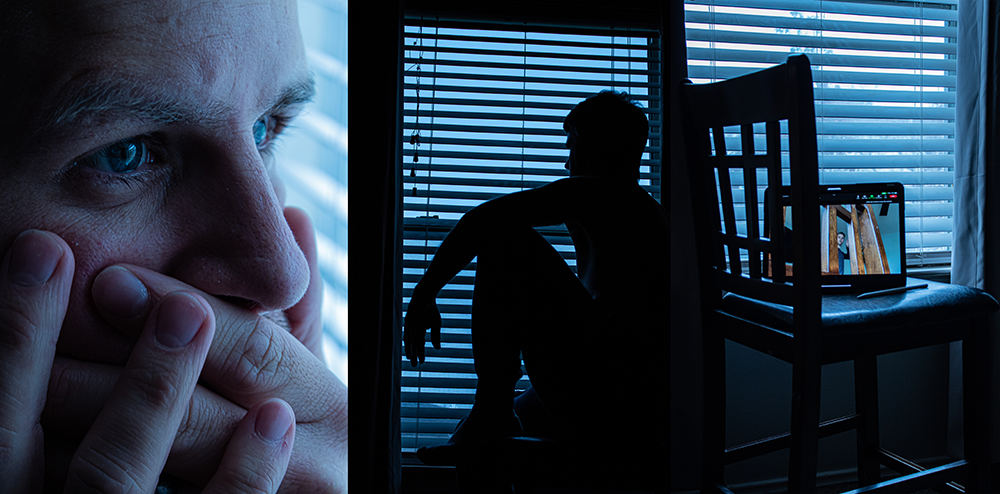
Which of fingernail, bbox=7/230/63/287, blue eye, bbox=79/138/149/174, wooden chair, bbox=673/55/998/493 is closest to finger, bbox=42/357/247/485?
fingernail, bbox=7/230/63/287

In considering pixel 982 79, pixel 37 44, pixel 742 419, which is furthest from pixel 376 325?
pixel 982 79

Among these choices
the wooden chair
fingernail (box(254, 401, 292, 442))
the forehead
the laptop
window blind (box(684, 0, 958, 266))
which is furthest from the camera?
window blind (box(684, 0, 958, 266))

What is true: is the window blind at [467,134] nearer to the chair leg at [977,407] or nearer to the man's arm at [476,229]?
the man's arm at [476,229]

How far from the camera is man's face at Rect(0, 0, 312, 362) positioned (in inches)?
22.6

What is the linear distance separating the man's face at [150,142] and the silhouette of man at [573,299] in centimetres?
29

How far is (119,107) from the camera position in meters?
0.59

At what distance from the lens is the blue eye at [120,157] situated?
599 millimetres

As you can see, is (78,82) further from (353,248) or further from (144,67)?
(353,248)

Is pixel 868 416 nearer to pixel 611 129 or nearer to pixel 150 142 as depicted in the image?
pixel 611 129

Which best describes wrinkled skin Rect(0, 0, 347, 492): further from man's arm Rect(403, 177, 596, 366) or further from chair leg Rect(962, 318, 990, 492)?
chair leg Rect(962, 318, 990, 492)

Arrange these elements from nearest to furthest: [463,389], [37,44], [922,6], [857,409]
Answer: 1. [37,44]
2. [463,389]
3. [857,409]
4. [922,6]

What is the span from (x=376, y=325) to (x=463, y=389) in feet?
0.59

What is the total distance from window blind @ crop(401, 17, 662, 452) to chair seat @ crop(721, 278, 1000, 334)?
600 mm

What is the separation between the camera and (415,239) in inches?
29.7
